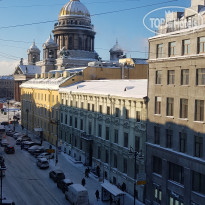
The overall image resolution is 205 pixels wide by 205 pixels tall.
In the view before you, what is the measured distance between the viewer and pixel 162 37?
30516 mm

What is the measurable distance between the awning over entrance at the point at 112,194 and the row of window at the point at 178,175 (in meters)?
3.91

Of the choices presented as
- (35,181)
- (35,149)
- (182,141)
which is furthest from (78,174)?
(182,141)

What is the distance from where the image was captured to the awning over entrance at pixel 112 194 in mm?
29886

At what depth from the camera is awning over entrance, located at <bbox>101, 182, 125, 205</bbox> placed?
2989 cm

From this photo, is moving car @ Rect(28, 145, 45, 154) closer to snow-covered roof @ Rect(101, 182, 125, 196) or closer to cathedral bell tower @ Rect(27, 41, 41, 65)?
snow-covered roof @ Rect(101, 182, 125, 196)

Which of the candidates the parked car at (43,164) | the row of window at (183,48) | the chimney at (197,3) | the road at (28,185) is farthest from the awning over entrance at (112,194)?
the chimney at (197,3)

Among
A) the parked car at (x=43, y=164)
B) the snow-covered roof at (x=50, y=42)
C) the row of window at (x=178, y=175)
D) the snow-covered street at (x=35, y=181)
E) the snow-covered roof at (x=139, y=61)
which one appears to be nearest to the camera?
the row of window at (x=178, y=175)

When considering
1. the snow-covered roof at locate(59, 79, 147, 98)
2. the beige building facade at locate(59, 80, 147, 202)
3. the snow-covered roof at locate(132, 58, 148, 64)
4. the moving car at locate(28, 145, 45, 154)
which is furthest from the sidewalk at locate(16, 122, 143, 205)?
the snow-covered roof at locate(132, 58, 148, 64)

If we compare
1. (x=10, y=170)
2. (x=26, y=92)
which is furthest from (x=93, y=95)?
(x=26, y=92)

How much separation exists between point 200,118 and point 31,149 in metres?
33.5

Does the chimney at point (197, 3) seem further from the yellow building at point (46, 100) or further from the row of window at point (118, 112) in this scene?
the yellow building at point (46, 100)

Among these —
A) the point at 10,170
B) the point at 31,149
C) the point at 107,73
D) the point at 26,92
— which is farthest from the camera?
Result: the point at 26,92

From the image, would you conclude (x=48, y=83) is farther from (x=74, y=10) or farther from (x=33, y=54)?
(x=33, y=54)

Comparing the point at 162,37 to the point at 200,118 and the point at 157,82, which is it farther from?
the point at 200,118
